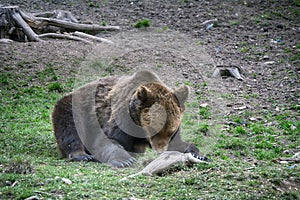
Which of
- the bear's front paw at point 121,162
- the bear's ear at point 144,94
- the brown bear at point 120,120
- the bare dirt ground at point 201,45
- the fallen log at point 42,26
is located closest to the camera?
the bear's ear at point 144,94

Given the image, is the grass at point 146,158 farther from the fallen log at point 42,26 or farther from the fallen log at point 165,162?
the fallen log at point 42,26

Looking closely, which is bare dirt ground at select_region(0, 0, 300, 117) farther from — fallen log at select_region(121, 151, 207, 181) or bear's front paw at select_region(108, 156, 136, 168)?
fallen log at select_region(121, 151, 207, 181)

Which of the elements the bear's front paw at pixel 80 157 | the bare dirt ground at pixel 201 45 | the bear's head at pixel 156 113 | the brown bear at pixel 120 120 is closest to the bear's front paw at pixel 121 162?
the brown bear at pixel 120 120

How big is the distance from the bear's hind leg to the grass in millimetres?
258

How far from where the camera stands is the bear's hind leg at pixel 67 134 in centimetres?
692

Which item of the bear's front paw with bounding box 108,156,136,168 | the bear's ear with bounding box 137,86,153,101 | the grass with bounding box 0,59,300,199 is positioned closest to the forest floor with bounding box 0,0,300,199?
the grass with bounding box 0,59,300,199

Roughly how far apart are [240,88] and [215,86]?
552 mm

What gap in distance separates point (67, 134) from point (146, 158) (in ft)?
4.23

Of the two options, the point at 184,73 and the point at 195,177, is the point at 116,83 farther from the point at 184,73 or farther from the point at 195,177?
the point at 184,73

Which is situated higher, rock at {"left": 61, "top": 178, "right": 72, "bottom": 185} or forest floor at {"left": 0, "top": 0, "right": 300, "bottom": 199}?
rock at {"left": 61, "top": 178, "right": 72, "bottom": 185}

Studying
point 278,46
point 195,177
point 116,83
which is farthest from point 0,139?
point 278,46

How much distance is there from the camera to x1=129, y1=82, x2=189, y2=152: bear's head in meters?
6.04

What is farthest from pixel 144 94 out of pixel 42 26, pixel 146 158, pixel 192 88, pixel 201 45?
pixel 42 26

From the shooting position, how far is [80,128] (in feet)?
23.6
